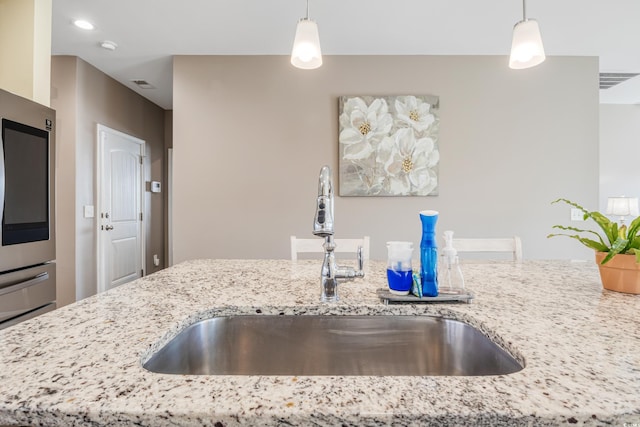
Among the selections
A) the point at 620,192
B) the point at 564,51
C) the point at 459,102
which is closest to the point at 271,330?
the point at 459,102

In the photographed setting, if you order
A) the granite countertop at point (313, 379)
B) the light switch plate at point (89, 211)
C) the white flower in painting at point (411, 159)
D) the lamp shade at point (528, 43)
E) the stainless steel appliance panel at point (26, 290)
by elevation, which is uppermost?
the lamp shade at point (528, 43)

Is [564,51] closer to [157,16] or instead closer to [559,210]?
[559,210]

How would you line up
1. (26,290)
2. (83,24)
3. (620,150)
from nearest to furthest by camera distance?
1. (26,290)
2. (83,24)
3. (620,150)

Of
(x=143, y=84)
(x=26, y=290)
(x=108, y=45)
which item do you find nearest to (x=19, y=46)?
(x=108, y=45)

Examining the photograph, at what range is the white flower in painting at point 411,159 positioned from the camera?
3.05m

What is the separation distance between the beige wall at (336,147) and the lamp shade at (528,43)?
1.63 m

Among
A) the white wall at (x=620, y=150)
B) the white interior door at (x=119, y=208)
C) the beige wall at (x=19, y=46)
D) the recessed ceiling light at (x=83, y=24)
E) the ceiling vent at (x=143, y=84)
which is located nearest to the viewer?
the beige wall at (x=19, y=46)

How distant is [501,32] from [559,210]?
166 centimetres

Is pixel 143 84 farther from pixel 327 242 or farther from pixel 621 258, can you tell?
pixel 621 258

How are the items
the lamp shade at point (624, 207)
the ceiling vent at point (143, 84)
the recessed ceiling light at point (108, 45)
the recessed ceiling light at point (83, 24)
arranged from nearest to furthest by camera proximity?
the recessed ceiling light at point (83, 24), the recessed ceiling light at point (108, 45), the lamp shade at point (624, 207), the ceiling vent at point (143, 84)

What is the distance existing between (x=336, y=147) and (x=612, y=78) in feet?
10.3

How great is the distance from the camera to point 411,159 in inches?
120

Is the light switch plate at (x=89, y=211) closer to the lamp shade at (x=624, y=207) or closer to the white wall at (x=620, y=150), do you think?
the lamp shade at (x=624, y=207)

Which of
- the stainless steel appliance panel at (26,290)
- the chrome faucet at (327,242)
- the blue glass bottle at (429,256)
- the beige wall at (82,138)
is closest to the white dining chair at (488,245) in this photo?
the blue glass bottle at (429,256)
